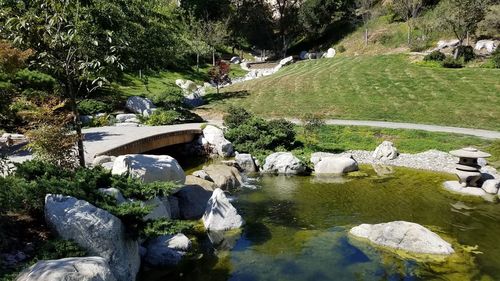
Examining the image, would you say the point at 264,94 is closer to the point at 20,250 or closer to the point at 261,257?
the point at 261,257

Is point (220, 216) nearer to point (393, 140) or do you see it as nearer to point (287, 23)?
point (393, 140)

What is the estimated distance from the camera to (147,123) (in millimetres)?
31984

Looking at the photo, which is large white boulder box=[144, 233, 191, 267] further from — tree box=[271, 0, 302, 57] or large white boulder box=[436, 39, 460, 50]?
tree box=[271, 0, 302, 57]

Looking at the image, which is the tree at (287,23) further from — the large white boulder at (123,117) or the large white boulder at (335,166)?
the large white boulder at (335,166)

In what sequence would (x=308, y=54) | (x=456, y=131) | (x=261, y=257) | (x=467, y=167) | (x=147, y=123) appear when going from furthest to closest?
1. (x=308, y=54)
2. (x=147, y=123)
3. (x=456, y=131)
4. (x=467, y=167)
5. (x=261, y=257)

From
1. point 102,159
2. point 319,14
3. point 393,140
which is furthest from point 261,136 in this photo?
point 319,14

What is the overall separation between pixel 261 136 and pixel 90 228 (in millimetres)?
18344

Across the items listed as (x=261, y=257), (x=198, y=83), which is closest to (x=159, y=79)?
(x=198, y=83)

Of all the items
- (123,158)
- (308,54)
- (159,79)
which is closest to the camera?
(123,158)

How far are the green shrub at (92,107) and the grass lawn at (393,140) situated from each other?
1534cm

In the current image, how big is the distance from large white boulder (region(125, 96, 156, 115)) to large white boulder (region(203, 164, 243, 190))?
15.4 meters

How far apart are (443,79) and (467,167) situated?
79.9 feet

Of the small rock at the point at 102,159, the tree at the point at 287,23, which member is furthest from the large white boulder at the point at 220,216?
the tree at the point at 287,23

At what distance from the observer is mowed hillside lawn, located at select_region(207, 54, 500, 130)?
1334 inches
